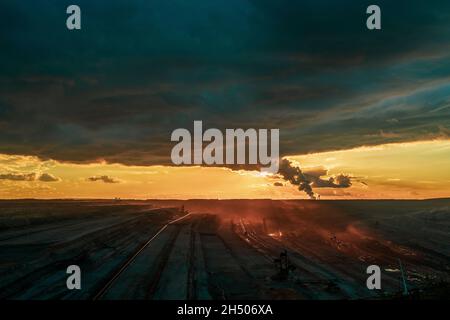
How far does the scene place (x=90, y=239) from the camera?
50.8m

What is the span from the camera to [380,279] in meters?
34.2

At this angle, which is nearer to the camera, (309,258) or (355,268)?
(355,268)

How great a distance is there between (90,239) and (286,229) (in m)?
36.9

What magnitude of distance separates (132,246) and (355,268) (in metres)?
23.2

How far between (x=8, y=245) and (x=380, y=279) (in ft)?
111

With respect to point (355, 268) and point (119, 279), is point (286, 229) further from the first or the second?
point (119, 279)

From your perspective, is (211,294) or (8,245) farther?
(8,245)

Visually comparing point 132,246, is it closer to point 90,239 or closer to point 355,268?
Result: point 90,239

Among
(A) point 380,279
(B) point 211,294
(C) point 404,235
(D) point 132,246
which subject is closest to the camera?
(B) point 211,294
